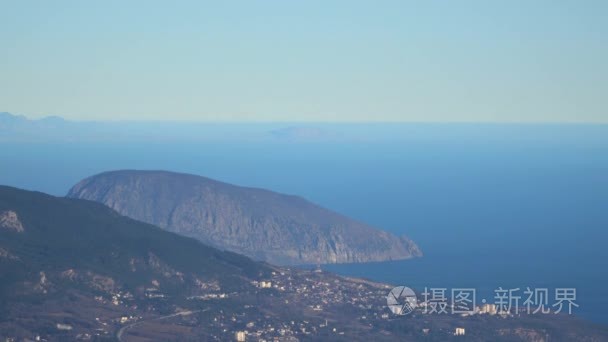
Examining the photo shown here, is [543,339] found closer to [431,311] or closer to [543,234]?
[431,311]

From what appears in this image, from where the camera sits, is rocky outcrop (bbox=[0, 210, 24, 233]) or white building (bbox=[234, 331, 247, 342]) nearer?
white building (bbox=[234, 331, 247, 342])

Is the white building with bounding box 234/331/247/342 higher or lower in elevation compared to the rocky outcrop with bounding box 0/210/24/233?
lower

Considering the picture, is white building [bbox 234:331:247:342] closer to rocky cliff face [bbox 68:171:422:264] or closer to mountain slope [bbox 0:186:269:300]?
mountain slope [bbox 0:186:269:300]

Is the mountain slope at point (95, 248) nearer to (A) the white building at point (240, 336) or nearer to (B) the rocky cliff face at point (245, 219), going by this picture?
(A) the white building at point (240, 336)

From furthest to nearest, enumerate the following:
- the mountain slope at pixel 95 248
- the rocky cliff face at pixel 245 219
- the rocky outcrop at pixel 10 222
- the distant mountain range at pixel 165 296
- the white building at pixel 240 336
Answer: the rocky cliff face at pixel 245 219 → the rocky outcrop at pixel 10 222 → the mountain slope at pixel 95 248 → the distant mountain range at pixel 165 296 → the white building at pixel 240 336

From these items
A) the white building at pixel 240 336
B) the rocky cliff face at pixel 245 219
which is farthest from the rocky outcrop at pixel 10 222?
the rocky cliff face at pixel 245 219

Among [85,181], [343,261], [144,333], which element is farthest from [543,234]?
[144,333]

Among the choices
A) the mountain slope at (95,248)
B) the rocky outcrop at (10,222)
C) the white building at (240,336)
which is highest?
the rocky outcrop at (10,222)

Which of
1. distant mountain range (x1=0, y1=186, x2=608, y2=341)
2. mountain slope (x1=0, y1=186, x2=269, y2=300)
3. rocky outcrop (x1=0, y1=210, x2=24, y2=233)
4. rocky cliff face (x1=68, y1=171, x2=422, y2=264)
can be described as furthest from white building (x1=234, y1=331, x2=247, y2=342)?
rocky cliff face (x1=68, y1=171, x2=422, y2=264)

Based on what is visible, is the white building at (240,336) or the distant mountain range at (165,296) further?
the distant mountain range at (165,296)

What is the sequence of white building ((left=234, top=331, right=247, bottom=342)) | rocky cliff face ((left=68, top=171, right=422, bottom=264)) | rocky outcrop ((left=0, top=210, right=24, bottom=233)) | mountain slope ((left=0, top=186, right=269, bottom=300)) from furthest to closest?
rocky cliff face ((left=68, top=171, right=422, bottom=264)) → rocky outcrop ((left=0, top=210, right=24, bottom=233)) → mountain slope ((left=0, top=186, right=269, bottom=300)) → white building ((left=234, top=331, right=247, bottom=342))
